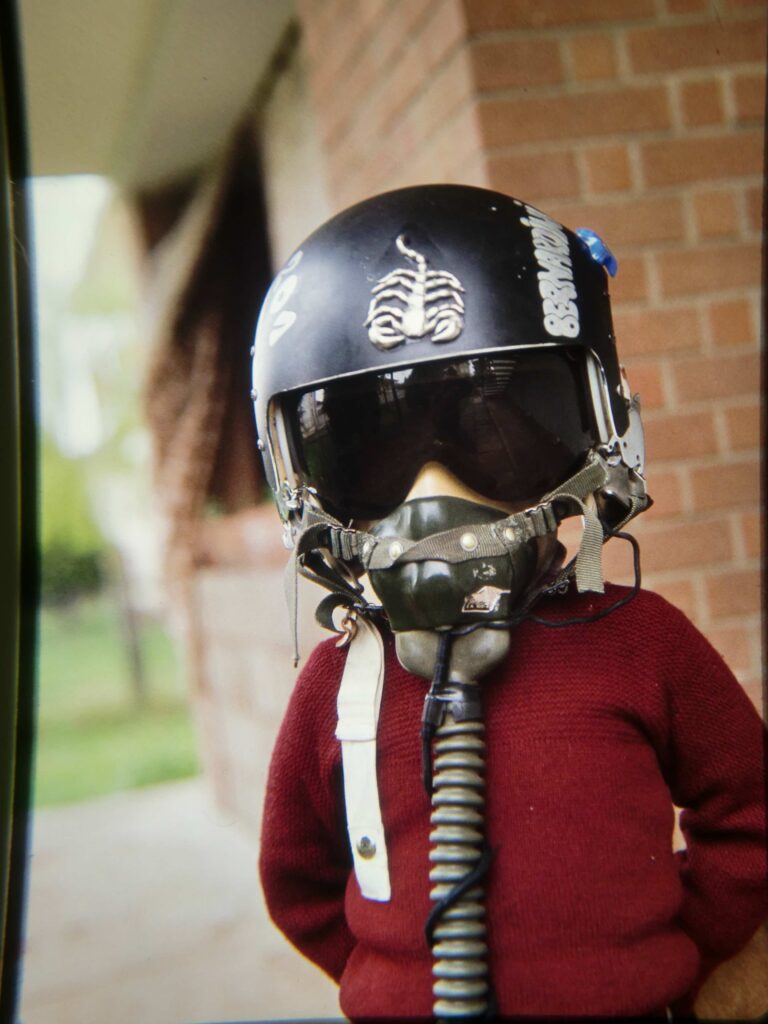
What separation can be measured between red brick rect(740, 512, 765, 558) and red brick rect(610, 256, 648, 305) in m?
0.58

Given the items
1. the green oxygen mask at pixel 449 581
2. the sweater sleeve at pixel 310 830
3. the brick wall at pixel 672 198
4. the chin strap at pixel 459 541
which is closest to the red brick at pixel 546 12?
the brick wall at pixel 672 198

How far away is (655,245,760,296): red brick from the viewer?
2438mm

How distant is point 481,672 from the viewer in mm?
1387

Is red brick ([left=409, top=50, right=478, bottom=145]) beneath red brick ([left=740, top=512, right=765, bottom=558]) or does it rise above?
above

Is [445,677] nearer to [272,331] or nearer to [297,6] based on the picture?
[272,331]

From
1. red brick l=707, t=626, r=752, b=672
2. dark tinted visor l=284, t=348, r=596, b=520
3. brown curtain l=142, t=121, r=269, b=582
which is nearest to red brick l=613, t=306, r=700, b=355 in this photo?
red brick l=707, t=626, r=752, b=672

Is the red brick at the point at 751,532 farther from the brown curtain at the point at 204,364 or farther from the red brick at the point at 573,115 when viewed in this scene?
the brown curtain at the point at 204,364

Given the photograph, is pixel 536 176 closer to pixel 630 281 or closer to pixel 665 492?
pixel 630 281

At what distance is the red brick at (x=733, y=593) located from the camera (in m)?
2.46

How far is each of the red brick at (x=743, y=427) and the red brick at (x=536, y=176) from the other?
638 mm

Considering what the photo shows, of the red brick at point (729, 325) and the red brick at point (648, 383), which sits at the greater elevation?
the red brick at point (729, 325)

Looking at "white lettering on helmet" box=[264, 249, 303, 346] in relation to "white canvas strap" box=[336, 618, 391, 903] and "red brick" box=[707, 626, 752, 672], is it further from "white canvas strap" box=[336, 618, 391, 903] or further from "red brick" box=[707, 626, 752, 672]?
"red brick" box=[707, 626, 752, 672]

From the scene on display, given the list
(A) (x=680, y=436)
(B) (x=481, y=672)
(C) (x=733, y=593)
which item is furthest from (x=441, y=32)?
(B) (x=481, y=672)

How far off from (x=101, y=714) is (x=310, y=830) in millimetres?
9514
